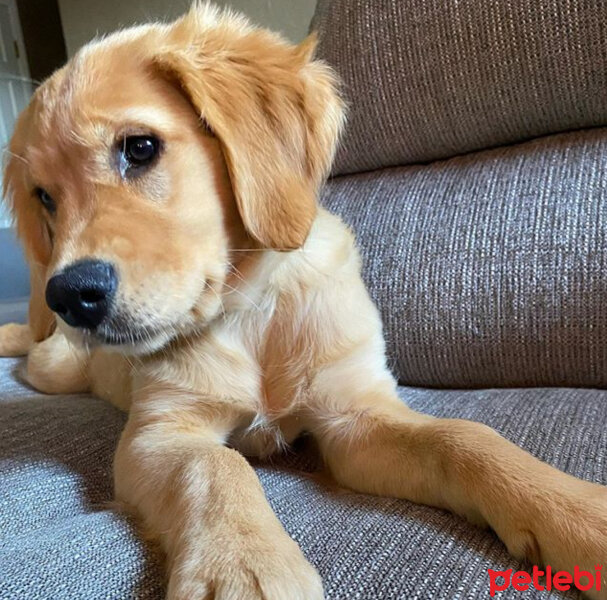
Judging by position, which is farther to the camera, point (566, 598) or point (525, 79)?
point (525, 79)

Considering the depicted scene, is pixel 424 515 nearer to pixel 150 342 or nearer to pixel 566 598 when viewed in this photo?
pixel 566 598

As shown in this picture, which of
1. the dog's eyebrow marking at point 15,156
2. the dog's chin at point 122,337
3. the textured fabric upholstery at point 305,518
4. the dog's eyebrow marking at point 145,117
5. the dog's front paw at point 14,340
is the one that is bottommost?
the dog's front paw at point 14,340

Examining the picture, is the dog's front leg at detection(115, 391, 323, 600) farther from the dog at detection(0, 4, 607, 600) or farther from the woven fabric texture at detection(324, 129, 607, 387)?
the woven fabric texture at detection(324, 129, 607, 387)

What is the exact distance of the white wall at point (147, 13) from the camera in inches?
110

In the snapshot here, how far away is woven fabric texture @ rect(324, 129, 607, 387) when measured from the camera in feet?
4.77

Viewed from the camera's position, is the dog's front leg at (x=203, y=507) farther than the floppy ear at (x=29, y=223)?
No

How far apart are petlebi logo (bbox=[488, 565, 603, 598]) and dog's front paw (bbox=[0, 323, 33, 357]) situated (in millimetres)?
1885

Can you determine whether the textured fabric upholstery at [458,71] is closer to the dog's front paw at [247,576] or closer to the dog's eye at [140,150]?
the dog's eye at [140,150]

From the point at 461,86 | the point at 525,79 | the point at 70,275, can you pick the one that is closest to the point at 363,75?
the point at 461,86

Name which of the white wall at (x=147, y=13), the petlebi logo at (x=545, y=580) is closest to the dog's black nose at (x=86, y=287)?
the petlebi logo at (x=545, y=580)

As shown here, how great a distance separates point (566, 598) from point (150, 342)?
670mm

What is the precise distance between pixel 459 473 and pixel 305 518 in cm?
23

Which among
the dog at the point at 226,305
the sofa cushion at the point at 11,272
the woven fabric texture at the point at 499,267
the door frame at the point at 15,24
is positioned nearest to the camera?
the dog at the point at 226,305

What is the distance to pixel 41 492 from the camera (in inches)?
41.6
